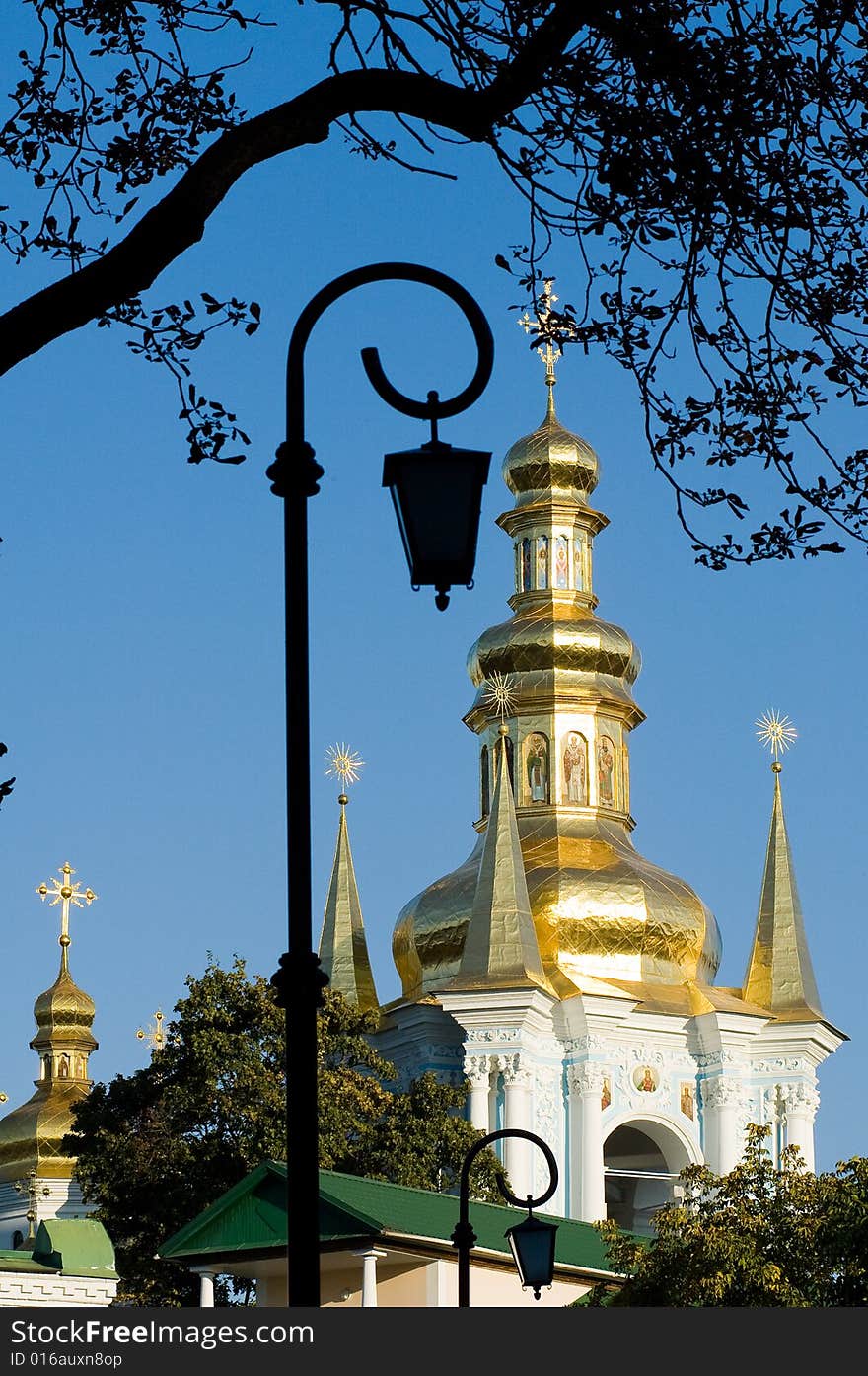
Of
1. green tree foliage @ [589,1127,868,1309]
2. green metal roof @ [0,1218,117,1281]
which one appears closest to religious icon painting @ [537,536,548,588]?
green metal roof @ [0,1218,117,1281]

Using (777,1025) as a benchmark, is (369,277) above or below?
below

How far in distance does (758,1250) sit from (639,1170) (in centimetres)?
3339

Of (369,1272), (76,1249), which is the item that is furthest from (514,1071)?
(369,1272)

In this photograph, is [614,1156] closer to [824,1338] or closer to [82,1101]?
[82,1101]

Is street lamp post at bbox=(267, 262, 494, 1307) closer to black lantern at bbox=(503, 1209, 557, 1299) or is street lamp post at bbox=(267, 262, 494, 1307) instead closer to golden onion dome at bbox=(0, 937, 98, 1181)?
black lantern at bbox=(503, 1209, 557, 1299)

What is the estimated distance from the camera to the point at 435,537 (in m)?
10.1

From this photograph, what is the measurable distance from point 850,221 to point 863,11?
3.00ft

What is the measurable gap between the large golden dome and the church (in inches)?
2.2

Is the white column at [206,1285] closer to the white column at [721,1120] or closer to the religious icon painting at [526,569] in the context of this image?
the white column at [721,1120]

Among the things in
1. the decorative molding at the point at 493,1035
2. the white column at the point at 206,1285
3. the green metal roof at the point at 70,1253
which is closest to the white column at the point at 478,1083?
the decorative molding at the point at 493,1035

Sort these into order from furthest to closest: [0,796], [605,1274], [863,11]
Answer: [605,1274], [863,11], [0,796]

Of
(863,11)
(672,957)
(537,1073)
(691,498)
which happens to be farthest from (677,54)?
(672,957)

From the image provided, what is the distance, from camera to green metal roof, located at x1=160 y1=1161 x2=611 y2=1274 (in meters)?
29.1

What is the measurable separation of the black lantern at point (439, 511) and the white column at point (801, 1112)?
5076 centimetres
